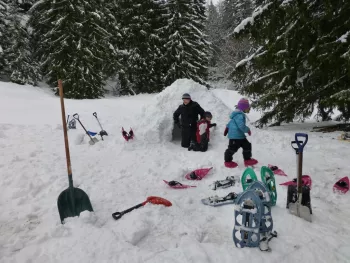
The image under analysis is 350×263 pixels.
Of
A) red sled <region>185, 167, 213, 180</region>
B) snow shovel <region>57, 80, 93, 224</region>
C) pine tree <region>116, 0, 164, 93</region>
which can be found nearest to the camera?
snow shovel <region>57, 80, 93, 224</region>

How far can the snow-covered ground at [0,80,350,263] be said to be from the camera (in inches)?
120

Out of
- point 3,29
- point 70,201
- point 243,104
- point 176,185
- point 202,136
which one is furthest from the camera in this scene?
point 3,29

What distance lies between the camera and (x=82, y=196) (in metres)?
3.91

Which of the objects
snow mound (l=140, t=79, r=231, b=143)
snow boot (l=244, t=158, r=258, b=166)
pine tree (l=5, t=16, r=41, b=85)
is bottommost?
snow boot (l=244, t=158, r=258, b=166)

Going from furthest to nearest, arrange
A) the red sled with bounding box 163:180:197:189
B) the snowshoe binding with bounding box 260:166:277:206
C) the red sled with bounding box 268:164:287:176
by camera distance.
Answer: the red sled with bounding box 268:164:287:176
the red sled with bounding box 163:180:197:189
the snowshoe binding with bounding box 260:166:277:206

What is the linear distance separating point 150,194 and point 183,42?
19632 mm

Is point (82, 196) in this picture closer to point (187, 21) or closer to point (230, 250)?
point (230, 250)

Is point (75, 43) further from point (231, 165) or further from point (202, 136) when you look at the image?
point (231, 165)

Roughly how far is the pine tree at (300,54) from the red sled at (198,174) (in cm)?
347

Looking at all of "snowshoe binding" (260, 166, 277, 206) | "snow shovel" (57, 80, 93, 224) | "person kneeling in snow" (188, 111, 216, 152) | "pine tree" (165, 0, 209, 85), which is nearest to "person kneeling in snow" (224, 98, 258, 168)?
"person kneeling in snow" (188, 111, 216, 152)

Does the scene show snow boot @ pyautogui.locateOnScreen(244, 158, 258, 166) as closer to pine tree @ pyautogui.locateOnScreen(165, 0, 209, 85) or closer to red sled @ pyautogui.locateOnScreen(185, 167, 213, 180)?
red sled @ pyautogui.locateOnScreen(185, 167, 213, 180)

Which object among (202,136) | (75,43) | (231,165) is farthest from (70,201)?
(75,43)

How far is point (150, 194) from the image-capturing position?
184 inches

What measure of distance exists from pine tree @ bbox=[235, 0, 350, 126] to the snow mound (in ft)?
5.11
